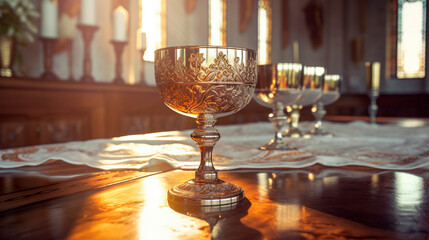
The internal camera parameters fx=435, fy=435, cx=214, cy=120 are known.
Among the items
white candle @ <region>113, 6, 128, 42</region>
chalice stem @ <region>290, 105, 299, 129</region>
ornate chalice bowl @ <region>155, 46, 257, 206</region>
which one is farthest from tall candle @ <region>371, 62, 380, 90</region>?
ornate chalice bowl @ <region>155, 46, 257, 206</region>

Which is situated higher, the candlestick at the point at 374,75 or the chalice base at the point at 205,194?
the candlestick at the point at 374,75

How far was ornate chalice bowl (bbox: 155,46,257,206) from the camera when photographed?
0.56m

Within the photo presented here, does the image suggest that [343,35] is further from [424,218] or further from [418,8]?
[424,218]

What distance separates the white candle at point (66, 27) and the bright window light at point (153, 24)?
1.08 meters

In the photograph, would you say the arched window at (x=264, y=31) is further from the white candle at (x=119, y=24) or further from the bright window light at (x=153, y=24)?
the white candle at (x=119, y=24)

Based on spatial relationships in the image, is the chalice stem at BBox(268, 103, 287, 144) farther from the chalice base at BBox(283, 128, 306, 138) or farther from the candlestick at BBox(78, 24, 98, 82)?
the candlestick at BBox(78, 24, 98, 82)

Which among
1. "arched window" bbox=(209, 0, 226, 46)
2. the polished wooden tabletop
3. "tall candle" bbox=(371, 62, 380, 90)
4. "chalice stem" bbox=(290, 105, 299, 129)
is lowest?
the polished wooden tabletop

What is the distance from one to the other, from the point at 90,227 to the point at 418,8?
375 inches

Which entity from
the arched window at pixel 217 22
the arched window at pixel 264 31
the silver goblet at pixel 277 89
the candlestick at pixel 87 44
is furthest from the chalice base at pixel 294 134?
the arched window at pixel 264 31

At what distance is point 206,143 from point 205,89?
79 mm

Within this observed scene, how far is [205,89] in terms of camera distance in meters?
0.57

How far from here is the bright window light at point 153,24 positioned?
4.91 meters

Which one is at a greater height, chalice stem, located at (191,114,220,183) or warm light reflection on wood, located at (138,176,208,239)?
chalice stem, located at (191,114,220,183)

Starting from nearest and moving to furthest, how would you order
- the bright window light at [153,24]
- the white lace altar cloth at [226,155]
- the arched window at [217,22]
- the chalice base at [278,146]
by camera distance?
A: the white lace altar cloth at [226,155]
the chalice base at [278,146]
the bright window light at [153,24]
the arched window at [217,22]
